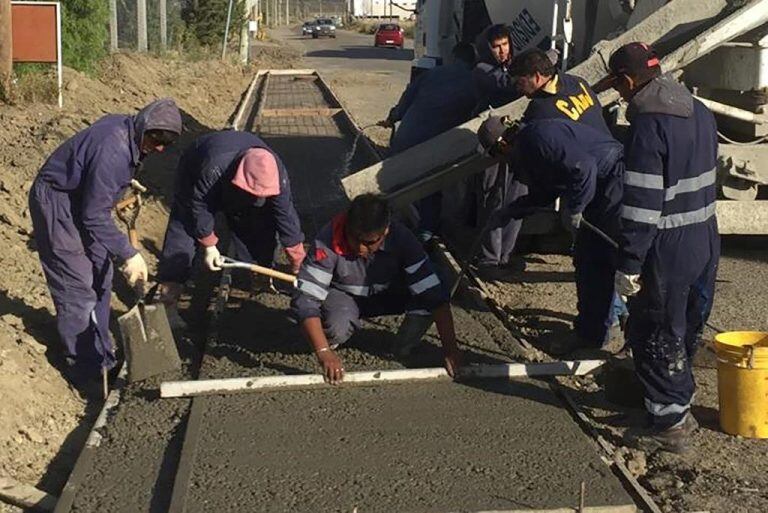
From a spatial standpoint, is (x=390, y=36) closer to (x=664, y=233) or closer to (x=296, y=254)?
(x=296, y=254)

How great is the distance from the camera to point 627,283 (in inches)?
189

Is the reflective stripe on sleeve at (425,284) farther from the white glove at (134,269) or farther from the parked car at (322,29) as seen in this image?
the parked car at (322,29)

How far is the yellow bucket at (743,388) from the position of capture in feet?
16.3

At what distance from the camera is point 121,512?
436 centimetres

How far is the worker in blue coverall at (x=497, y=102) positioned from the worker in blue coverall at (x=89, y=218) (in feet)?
10.5

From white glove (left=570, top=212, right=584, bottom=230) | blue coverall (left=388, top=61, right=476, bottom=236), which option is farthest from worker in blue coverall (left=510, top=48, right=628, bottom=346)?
blue coverall (left=388, top=61, right=476, bottom=236)

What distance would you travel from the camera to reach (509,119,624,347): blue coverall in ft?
18.9

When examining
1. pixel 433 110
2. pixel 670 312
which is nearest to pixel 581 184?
pixel 670 312

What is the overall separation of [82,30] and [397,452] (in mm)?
14600

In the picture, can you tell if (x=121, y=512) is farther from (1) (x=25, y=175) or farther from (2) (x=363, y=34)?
(2) (x=363, y=34)

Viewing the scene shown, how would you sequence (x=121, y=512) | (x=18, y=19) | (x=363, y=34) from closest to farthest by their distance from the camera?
(x=121, y=512)
(x=18, y=19)
(x=363, y=34)

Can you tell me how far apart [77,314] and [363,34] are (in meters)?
79.0

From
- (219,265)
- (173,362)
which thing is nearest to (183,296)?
(219,265)

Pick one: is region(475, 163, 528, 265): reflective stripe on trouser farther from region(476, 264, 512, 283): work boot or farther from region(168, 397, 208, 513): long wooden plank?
region(168, 397, 208, 513): long wooden plank
